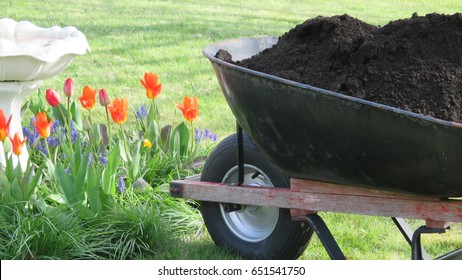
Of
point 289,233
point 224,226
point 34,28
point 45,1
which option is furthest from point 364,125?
point 45,1

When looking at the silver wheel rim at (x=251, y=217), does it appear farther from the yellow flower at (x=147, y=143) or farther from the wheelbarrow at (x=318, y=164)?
the yellow flower at (x=147, y=143)

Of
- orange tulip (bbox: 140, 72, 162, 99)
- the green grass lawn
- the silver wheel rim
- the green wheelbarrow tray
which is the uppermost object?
the green wheelbarrow tray

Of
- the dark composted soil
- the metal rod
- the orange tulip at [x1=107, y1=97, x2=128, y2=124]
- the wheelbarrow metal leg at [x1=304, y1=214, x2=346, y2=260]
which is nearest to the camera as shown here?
the dark composted soil

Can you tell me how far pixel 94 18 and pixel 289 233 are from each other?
6.48m

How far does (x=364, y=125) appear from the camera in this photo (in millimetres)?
2471

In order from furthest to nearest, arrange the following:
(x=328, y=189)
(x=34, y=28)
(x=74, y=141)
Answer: (x=34, y=28), (x=74, y=141), (x=328, y=189)

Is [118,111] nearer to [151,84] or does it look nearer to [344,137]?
[151,84]

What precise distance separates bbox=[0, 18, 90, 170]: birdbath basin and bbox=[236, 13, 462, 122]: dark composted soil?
1012 mm

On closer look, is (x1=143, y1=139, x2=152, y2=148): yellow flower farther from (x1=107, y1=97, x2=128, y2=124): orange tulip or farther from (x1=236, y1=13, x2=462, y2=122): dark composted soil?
(x1=236, y1=13, x2=462, y2=122): dark composted soil

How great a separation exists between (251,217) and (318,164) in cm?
70

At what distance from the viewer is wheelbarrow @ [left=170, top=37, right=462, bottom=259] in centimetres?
243

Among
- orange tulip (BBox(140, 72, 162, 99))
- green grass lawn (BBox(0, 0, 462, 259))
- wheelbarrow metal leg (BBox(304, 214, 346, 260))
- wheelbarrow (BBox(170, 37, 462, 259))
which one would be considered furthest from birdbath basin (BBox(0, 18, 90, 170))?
wheelbarrow metal leg (BBox(304, 214, 346, 260))

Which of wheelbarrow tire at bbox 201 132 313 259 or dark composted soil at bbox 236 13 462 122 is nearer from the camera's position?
dark composted soil at bbox 236 13 462 122

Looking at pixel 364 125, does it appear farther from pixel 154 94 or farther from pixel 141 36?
pixel 141 36
